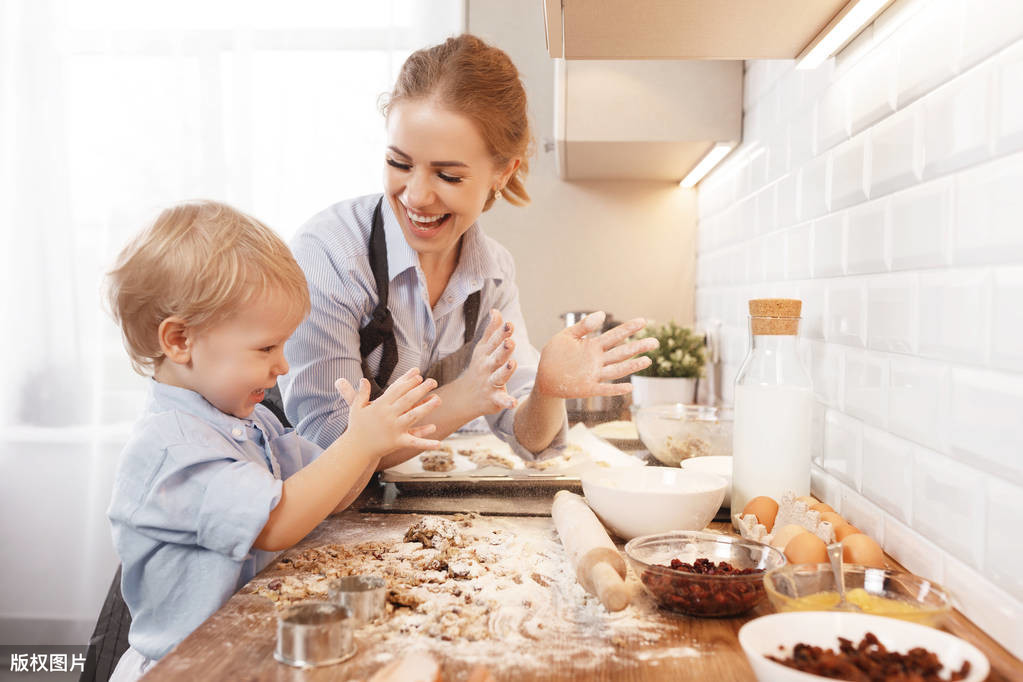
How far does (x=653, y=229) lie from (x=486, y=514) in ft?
5.77

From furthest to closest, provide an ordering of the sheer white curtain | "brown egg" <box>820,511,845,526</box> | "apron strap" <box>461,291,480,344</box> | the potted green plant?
the sheer white curtain < the potted green plant < "apron strap" <box>461,291,480,344</box> < "brown egg" <box>820,511,845,526</box>

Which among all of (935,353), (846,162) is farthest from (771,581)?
(846,162)

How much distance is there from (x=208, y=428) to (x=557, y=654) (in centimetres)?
57

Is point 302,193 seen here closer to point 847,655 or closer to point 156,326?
point 156,326

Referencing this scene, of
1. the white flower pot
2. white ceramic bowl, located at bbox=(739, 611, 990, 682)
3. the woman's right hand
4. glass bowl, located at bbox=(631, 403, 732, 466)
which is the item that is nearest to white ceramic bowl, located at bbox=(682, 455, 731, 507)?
glass bowl, located at bbox=(631, 403, 732, 466)

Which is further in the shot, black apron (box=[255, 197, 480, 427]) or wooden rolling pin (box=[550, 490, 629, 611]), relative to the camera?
black apron (box=[255, 197, 480, 427])

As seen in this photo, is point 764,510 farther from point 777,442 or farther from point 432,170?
point 432,170

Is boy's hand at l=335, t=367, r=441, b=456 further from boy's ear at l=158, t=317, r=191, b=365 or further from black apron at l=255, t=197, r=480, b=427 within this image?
black apron at l=255, t=197, r=480, b=427

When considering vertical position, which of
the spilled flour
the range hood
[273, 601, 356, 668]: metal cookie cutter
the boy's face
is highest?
the range hood

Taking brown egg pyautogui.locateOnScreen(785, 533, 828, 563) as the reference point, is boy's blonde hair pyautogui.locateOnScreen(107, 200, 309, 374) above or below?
above

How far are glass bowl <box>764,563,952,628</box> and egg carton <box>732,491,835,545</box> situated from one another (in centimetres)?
14

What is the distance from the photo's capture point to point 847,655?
620mm

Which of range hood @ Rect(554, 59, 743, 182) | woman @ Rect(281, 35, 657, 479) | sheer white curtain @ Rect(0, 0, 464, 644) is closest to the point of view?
woman @ Rect(281, 35, 657, 479)

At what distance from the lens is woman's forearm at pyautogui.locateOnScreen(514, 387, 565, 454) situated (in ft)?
5.09
